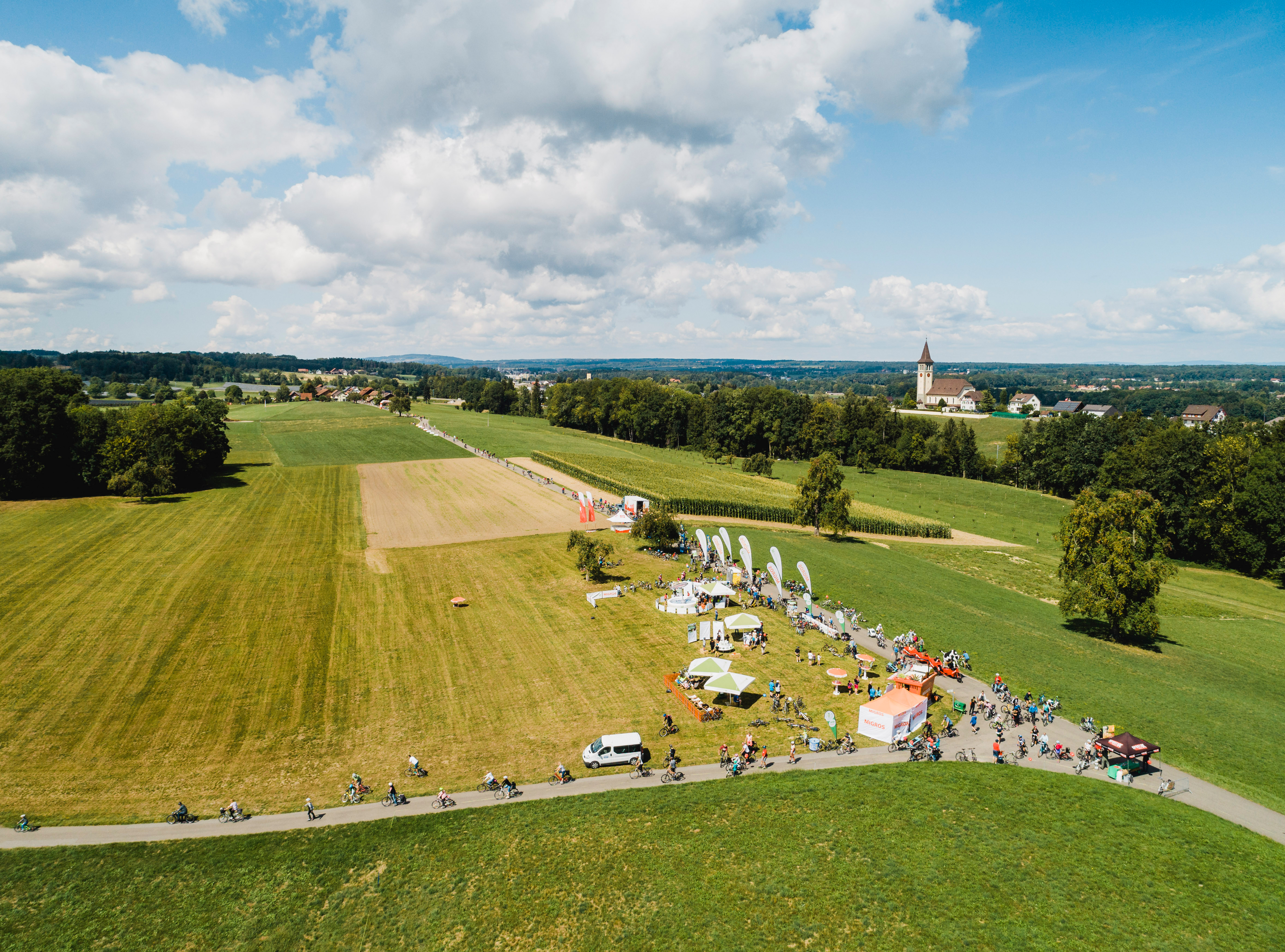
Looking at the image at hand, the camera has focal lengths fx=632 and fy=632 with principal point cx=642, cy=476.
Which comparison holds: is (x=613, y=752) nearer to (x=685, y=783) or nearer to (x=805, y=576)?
(x=685, y=783)

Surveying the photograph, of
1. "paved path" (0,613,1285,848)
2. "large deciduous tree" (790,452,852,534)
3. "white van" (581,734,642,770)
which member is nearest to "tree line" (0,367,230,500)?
"paved path" (0,613,1285,848)

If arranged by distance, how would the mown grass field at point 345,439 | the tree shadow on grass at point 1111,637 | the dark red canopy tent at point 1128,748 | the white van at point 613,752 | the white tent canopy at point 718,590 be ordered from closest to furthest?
the dark red canopy tent at point 1128,748, the white van at point 613,752, the tree shadow on grass at point 1111,637, the white tent canopy at point 718,590, the mown grass field at point 345,439

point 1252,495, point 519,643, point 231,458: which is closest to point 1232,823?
point 519,643

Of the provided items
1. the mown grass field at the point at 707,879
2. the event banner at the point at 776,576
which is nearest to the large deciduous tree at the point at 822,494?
the event banner at the point at 776,576

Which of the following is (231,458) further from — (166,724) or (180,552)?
(166,724)

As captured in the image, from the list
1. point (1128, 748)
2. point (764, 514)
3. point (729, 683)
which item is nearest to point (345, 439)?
point (764, 514)

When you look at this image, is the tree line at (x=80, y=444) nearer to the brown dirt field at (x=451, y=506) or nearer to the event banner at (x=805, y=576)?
the brown dirt field at (x=451, y=506)

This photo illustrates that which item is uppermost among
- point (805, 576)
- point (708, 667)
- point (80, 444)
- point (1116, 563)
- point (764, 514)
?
point (80, 444)
